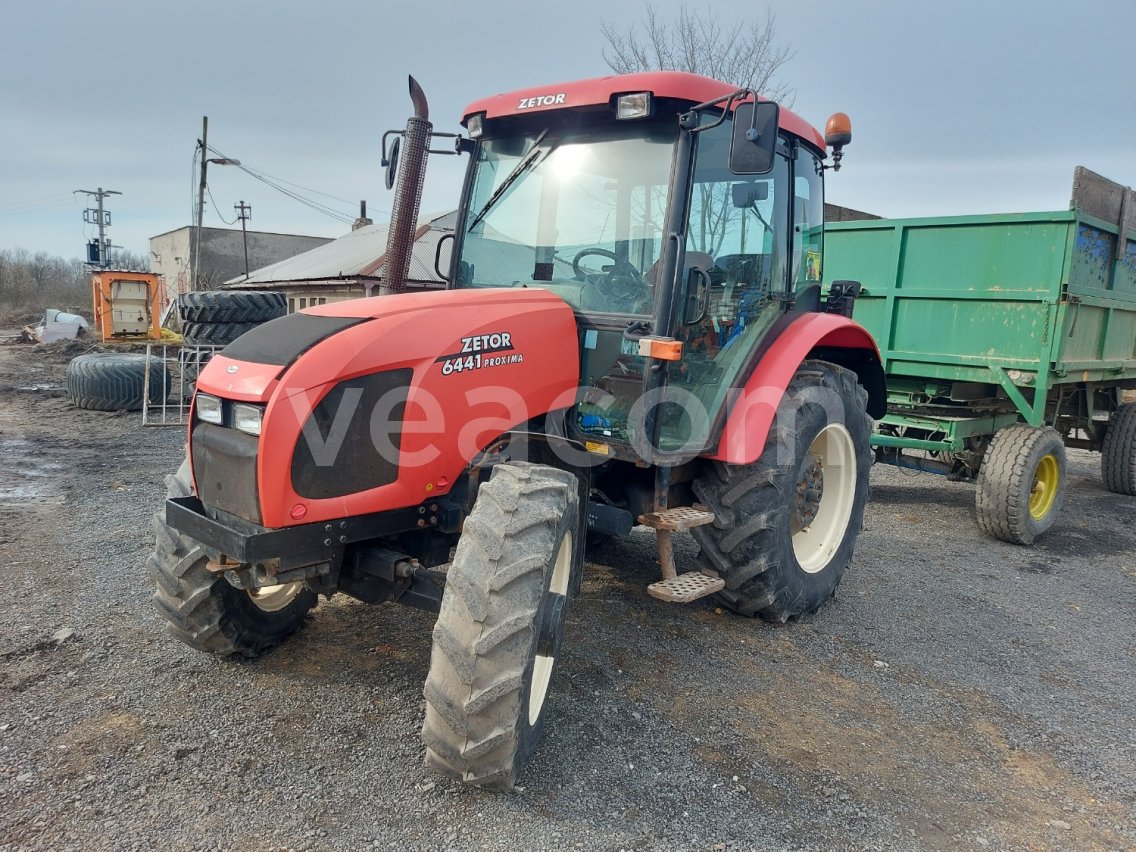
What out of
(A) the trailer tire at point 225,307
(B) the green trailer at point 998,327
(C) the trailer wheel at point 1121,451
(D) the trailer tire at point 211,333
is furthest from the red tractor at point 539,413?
(D) the trailer tire at point 211,333

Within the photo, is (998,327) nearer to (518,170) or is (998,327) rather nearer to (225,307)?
(518,170)

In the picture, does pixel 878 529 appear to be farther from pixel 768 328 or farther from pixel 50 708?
pixel 50 708

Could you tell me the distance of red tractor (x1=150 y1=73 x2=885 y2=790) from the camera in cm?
256

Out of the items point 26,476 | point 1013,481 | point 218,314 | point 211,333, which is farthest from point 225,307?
point 1013,481

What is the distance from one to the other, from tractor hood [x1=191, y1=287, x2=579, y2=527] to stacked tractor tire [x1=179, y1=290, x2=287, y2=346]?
24.7 ft

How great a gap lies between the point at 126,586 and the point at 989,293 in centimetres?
609

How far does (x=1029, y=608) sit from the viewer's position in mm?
4629

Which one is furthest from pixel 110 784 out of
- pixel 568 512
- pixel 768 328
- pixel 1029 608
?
pixel 1029 608

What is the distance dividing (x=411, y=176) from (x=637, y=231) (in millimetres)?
1265

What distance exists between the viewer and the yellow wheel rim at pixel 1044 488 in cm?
615

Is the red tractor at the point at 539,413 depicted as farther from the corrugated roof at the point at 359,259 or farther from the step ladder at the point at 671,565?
the corrugated roof at the point at 359,259

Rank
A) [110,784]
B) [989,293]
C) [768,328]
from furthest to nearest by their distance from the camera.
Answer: [989,293] → [768,328] → [110,784]

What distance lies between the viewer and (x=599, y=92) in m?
3.30

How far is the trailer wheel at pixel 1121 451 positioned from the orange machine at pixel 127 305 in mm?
13295
